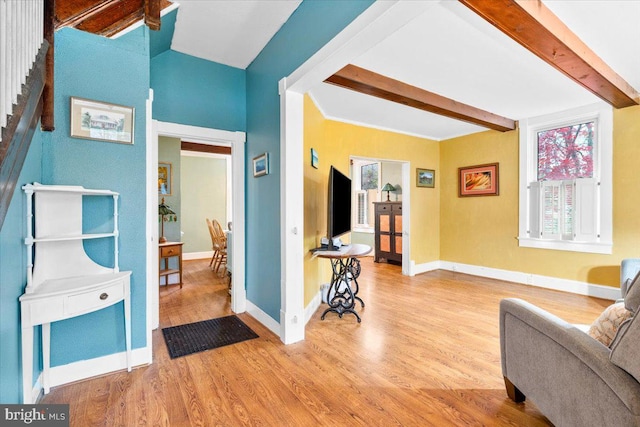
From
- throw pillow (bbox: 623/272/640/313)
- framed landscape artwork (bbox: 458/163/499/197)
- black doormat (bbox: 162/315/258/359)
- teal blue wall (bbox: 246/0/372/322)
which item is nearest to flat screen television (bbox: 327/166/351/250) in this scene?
teal blue wall (bbox: 246/0/372/322)

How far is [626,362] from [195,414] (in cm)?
203

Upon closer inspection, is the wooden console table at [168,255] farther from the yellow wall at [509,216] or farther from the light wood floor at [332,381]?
the yellow wall at [509,216]

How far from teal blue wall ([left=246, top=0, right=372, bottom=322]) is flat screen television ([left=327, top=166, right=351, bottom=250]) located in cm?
63

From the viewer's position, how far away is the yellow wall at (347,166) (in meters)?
3.21

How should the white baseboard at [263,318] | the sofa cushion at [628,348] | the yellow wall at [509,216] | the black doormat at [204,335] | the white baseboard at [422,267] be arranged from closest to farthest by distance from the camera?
the sofa cushion at [628,348], the black doormat at [204,335], the white baseboard at [263,318], the yellow wall at [509,216], the white baseboard at [422,267]

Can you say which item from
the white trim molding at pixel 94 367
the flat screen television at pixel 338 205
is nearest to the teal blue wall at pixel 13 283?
the white trim molding at pixel 94 367

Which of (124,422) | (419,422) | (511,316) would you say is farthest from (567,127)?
(124,422)

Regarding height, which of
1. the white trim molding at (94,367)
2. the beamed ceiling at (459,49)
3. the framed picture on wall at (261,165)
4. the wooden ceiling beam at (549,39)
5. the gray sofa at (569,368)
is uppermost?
the beamed ceiling at (459,49)

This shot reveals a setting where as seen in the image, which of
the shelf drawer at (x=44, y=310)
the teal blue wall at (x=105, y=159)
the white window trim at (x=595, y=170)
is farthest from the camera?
the white window trim at (x=595, y=170)

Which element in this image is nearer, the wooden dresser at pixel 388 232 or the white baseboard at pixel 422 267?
the white baseboard at pixel 422 267

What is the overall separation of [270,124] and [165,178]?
391 cm

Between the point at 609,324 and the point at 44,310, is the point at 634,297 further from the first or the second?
the point at 44,310

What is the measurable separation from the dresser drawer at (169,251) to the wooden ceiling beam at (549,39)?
4337mm

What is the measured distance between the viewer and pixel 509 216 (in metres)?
4.77
